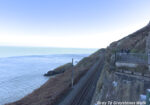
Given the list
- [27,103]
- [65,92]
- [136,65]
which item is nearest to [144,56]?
[136,65]

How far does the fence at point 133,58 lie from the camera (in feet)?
28.5

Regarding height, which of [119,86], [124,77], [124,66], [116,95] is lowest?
[116,95]

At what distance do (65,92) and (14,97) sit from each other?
14055 millimetres

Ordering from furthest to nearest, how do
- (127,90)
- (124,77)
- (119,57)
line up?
(119,57) → (124,77) → (127,90)

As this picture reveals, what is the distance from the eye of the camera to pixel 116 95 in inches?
269

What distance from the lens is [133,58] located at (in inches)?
372

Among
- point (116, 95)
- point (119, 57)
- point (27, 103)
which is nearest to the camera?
point (116, 95)

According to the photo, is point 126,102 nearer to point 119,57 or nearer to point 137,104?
point 137,104

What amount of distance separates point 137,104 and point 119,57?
6.12m

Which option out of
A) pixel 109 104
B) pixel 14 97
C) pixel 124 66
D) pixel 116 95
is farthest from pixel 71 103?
pixel 14 97

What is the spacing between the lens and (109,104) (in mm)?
7098

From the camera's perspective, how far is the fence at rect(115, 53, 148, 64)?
342 inches

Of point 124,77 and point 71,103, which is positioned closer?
point 124,77

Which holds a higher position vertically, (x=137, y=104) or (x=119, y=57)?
(x=119, y=57)
